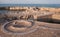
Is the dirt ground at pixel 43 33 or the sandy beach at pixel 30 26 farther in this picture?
the sandy beach at pixel 30 26

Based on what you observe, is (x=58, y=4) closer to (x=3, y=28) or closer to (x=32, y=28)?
(x=32, y=28)

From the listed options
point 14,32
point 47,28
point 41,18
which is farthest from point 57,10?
point 14,32

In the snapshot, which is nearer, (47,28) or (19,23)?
(47,28)

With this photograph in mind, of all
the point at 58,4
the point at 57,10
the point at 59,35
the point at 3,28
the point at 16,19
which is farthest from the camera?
the point at 58,4

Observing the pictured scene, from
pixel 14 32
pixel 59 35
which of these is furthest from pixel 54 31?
pixel 14 32

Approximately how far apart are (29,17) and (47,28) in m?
1.60

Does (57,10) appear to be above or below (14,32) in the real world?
above

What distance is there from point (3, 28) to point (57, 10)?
344 centimetres

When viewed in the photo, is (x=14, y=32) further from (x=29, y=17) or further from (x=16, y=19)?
(x=29, y=17)

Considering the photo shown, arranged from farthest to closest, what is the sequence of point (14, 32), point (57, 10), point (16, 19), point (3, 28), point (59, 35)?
point (57, 10)
point (16, 19)
point (3, 28)
point (14, 32)
point (59, 35)

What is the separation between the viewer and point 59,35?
391 centimetres

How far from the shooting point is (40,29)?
4.30m

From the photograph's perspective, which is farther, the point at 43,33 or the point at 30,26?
the point at 30,26

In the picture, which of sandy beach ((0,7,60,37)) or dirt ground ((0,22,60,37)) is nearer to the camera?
dirt ground ((0,22,60,37))
